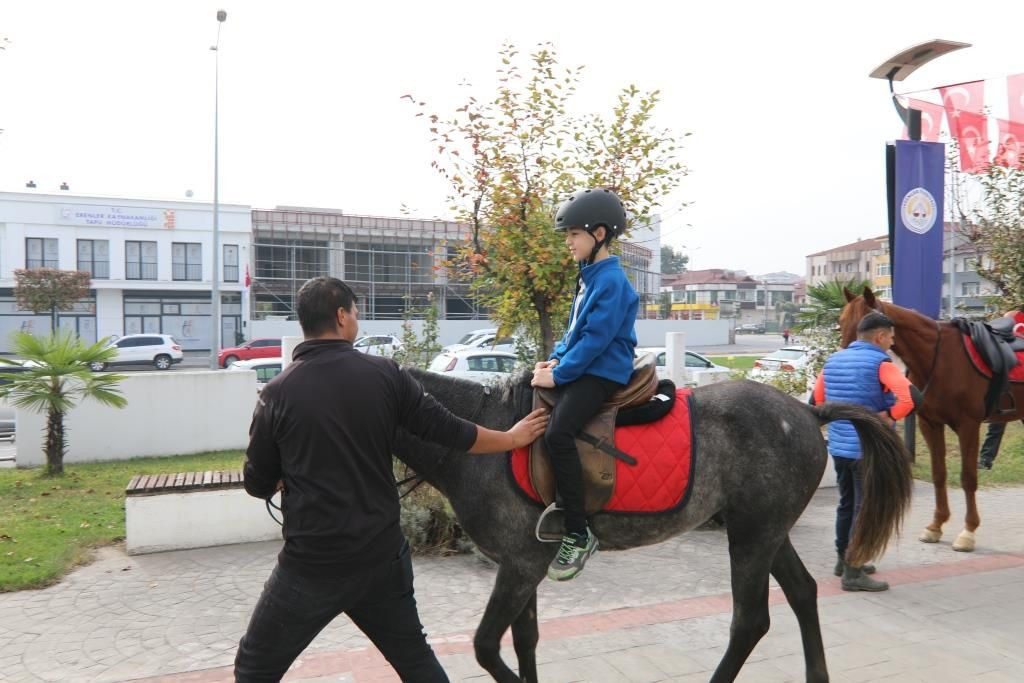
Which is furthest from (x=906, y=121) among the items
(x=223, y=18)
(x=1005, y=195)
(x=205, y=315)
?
(x=205, y=315)

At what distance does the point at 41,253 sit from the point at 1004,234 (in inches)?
1793

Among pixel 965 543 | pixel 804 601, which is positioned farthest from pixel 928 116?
pixel 804 601

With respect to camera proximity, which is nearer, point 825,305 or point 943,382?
point 943,382

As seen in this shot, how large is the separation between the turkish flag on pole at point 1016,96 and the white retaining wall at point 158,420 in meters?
12.1

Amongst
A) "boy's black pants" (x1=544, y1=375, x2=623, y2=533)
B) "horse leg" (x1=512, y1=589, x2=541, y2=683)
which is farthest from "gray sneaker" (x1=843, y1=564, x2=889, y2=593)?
"boy's black pants" (x1=544, y1=375, x2=623, y2=533)

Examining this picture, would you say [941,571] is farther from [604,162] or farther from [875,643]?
[604,162]

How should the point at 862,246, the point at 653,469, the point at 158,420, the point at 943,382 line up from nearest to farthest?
1. the point at 653,469
2. the point at 943,382
3. the point at 158,420
4. the point at 862,246

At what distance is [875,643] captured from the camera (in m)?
4.53

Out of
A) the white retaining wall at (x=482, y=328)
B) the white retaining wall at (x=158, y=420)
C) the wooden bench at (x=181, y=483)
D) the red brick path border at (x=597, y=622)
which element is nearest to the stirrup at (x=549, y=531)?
the red brick path border at (x=597, y=622)

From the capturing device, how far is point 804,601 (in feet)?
13.1

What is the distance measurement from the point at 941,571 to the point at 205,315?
4441 centimetres

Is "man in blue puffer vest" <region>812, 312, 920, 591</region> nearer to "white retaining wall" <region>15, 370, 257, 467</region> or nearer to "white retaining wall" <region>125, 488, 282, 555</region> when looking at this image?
"white retaining wall" <region>125, 488, 282, 555</region>

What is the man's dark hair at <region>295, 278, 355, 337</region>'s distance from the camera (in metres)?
2.67

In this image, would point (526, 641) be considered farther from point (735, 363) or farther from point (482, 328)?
point (482, 328)
